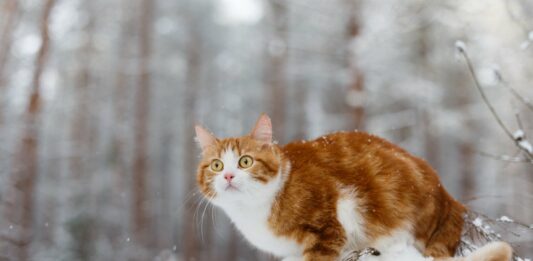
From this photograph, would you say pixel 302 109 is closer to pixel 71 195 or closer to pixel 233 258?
pixel 233 258

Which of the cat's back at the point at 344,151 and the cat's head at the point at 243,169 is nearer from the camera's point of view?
the cat's head at the point at 243,169

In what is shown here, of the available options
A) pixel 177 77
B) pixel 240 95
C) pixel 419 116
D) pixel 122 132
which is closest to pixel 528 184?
pixel 419 116

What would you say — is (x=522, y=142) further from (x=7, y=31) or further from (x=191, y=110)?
(x=191, y=110)

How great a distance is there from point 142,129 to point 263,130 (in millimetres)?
10801

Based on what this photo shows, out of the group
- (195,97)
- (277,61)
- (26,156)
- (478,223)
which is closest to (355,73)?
(277,61)

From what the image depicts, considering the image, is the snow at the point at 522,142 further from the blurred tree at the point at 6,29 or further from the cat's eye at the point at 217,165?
the blurred tree at the point at 6,29

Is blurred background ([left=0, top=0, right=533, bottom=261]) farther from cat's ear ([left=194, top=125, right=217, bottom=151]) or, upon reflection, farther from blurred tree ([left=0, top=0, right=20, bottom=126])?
cat's ear ([left=194, top=125, right=217, bottom=151])

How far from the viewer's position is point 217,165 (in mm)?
2594

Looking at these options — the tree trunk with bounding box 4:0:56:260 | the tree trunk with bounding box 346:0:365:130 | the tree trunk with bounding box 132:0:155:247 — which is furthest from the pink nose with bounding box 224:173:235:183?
→ the tree trunk with bounding box 132:0:155:247

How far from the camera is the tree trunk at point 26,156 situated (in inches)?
395

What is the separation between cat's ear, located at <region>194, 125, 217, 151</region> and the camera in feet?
9.05

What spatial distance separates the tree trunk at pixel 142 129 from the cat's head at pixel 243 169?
34.3 feet

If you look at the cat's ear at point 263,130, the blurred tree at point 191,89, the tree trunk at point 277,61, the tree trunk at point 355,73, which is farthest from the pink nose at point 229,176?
the blurred tree at point 191,89

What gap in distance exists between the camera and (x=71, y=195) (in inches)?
591
